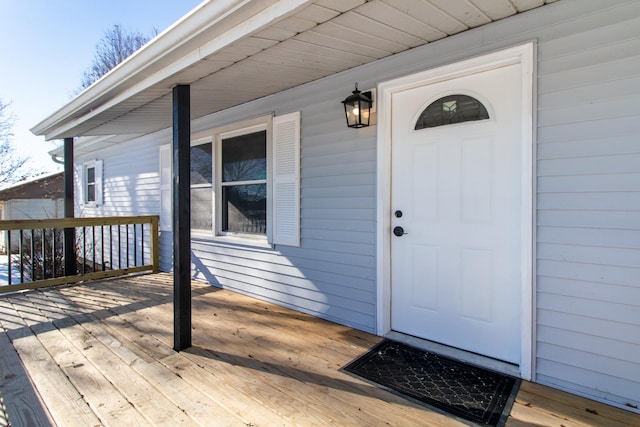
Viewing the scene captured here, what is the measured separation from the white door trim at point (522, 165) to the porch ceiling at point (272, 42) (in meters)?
0.23

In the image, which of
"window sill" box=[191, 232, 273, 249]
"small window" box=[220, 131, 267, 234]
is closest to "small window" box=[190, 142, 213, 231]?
"window sill" box=[191, 232, 273, 249]

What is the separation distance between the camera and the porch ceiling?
6.21 ft

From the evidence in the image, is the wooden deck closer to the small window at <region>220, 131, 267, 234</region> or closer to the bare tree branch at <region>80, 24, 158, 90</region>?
the small window at <region>220, 131, 267, 234</region>

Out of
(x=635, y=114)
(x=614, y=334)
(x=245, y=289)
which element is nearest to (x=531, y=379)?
(x=614, y=334)

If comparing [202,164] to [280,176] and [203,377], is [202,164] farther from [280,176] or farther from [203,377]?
[203,377]

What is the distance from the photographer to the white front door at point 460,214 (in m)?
2.24

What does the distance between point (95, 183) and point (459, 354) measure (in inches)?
320

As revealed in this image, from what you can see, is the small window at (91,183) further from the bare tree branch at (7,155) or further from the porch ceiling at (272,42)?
the bare tree branch at (7,155)

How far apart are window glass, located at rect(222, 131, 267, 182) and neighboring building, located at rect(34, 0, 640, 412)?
0.68ft

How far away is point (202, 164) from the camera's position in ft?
15.8

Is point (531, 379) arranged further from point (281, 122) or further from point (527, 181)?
point (281, 122)

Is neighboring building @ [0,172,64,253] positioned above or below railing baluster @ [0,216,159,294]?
above

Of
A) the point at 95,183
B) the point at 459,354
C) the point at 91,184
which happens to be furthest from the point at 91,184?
the point at 459,354

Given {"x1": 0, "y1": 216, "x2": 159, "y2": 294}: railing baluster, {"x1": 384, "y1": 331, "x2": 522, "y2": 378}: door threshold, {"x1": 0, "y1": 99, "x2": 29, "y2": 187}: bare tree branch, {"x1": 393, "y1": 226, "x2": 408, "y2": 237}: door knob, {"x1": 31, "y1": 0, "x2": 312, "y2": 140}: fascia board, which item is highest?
{"x1": 0, "y1": 99, "x2": 29, "y2": 187}: bare tree branch
